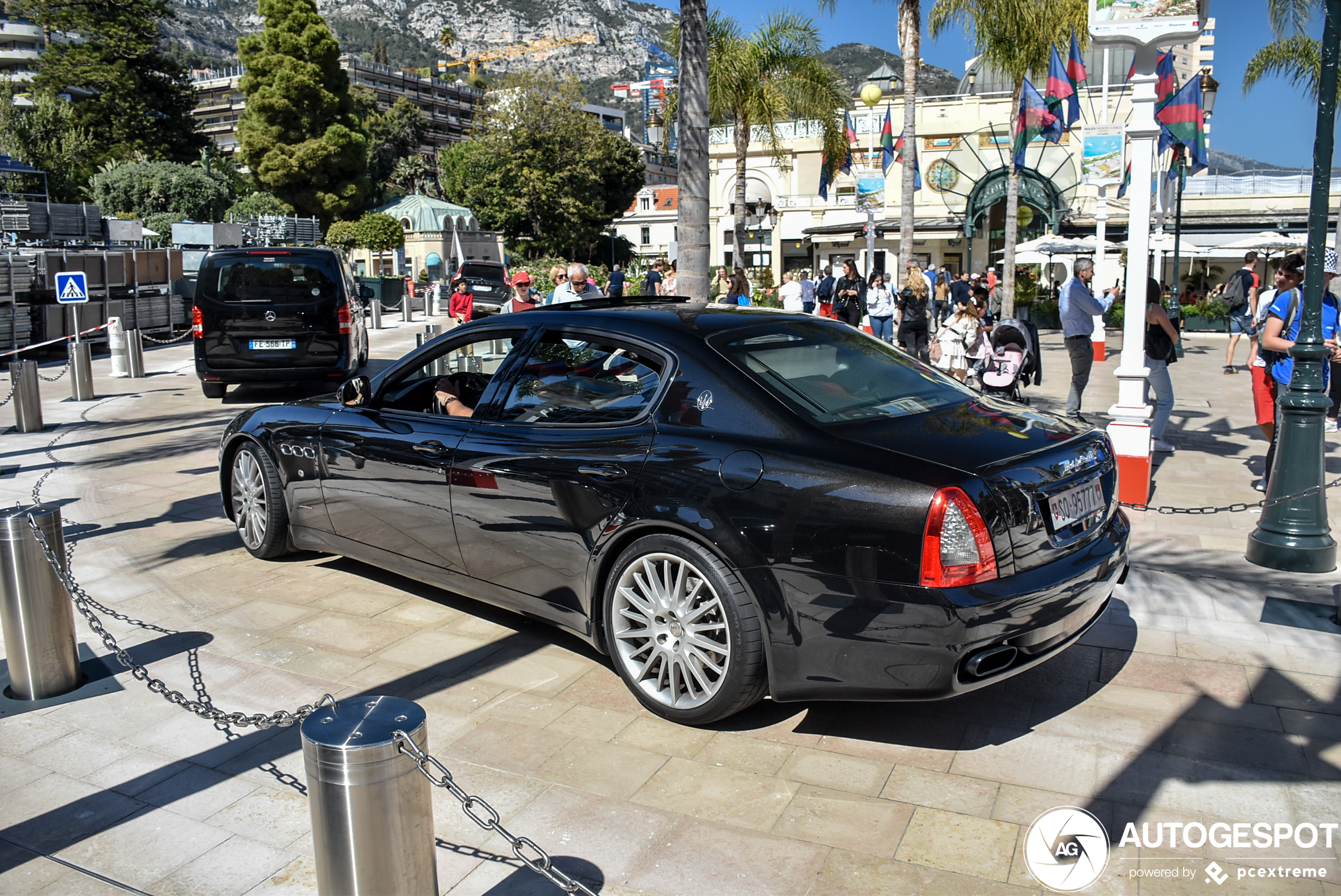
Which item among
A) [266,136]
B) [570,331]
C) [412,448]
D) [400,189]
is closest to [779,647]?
[570,331]

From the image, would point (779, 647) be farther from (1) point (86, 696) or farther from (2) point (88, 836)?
(1) point (86, 696)

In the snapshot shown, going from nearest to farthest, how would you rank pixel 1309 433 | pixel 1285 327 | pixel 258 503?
pixel 1309 433, pixel 258 503, pixel 1285 327

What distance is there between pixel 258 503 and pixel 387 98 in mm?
136889

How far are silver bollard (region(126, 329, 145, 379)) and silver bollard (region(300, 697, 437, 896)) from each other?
16.4m

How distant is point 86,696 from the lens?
4.31m

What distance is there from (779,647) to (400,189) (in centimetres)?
8227

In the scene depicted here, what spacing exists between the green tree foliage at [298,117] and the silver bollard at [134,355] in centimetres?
3864

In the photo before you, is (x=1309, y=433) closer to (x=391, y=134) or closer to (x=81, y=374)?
(x=81, y=374)

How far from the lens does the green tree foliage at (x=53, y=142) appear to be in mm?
51625

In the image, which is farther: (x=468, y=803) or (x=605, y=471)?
(x=605, y=471)

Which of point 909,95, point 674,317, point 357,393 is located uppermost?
point 909,95

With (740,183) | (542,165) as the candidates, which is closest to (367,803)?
(740,183)

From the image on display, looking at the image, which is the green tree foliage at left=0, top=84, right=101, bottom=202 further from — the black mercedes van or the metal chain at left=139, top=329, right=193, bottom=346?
the black mercedes van

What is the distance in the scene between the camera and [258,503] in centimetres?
604
